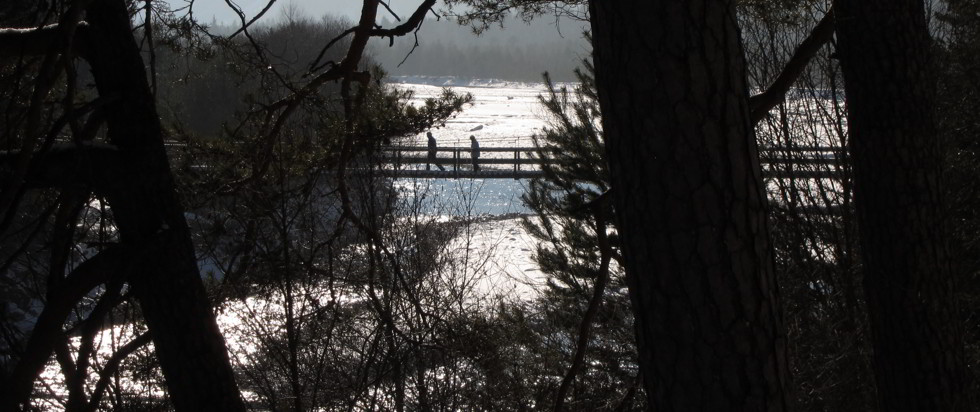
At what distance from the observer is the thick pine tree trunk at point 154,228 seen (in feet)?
10.5

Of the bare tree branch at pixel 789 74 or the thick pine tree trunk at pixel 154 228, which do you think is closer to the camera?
the thick pine tree trunk at pixel 154 228

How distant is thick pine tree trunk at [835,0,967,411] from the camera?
3592mm

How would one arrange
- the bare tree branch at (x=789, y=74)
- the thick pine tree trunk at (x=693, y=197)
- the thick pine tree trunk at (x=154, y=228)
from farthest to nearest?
the bare tree branch at (x=789, y=74)
the thick pine tree trunk at (x=154, y=228)
the thick pine tree trunk at (x=693, y=197)

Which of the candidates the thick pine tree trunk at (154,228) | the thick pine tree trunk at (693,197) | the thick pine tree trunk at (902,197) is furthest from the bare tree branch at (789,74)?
the thick pine tree trunk at (154,228)

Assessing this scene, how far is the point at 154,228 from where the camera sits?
325cm

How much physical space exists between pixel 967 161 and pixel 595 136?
148 inches

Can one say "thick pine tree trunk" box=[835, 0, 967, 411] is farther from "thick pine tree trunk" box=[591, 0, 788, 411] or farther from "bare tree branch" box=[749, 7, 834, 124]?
"thick pine tree trunk" box=[591, 0, 788, 411]

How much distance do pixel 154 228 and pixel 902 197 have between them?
10.7ft

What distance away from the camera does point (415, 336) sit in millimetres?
7355

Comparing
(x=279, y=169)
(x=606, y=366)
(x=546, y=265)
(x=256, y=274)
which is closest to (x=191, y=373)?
(x=279, y=169)

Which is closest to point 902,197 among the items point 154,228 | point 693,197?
point 693,197

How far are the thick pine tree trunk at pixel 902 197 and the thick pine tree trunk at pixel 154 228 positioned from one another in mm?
3030

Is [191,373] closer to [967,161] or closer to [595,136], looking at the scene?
[595,136]

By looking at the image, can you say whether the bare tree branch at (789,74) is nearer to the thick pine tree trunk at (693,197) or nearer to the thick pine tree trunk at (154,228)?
the thick pine tree trunk at (693,197)
